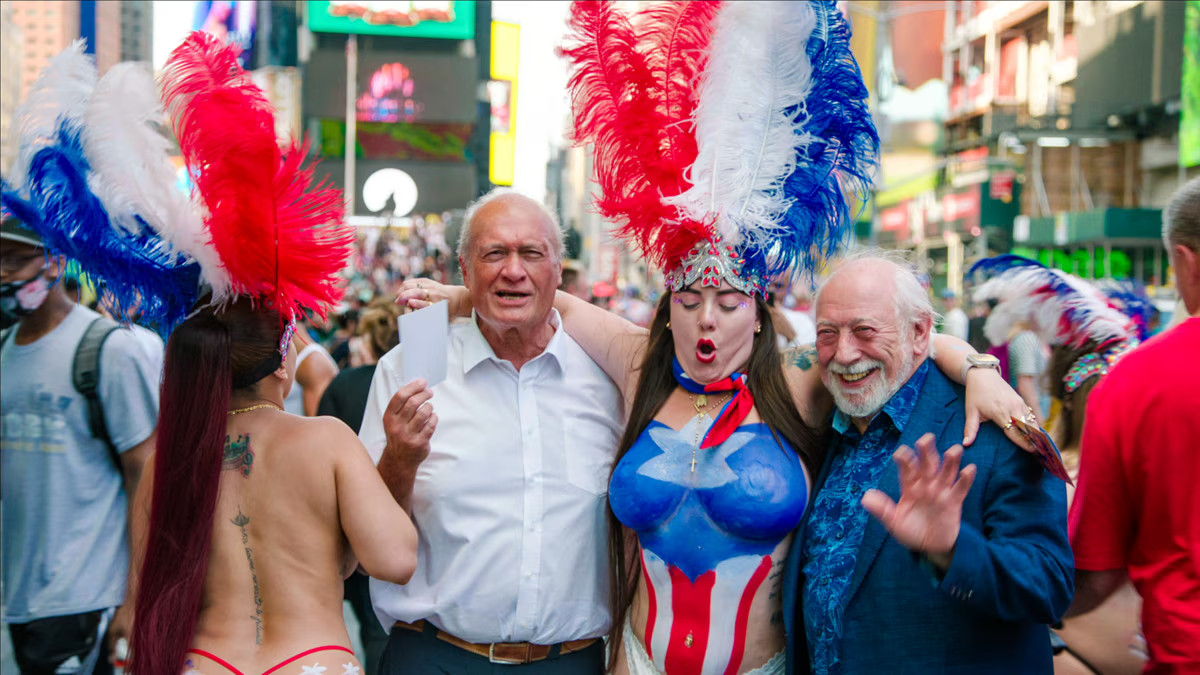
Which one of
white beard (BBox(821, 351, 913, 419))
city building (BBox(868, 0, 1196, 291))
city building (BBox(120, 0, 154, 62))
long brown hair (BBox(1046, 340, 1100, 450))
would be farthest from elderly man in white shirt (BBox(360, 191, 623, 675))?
city building (BBox(868, 0, 1196, 291))

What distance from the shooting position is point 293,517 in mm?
2605

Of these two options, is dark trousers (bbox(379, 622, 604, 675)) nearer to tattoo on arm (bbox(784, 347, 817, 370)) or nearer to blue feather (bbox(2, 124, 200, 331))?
tattoo on arm (bbox(784, 347, 817, 370))

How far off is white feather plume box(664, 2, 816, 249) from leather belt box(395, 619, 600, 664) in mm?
1381

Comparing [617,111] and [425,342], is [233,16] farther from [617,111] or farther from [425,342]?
[425,342]

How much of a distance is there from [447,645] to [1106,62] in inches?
1002

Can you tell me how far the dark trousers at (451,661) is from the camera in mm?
3219

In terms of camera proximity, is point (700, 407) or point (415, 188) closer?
point (700, 407)

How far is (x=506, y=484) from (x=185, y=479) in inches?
40.5

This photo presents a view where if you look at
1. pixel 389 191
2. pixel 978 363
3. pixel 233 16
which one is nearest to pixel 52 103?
pixel 978 363

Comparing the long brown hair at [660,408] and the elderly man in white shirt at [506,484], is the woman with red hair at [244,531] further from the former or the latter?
the long brown hair at [660,408]

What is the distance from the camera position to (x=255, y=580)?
8.49ft

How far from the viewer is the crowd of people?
2.58m

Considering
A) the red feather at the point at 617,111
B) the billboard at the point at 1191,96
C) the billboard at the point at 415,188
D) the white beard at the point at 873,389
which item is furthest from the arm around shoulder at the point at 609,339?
the billboard at the point at 415,188

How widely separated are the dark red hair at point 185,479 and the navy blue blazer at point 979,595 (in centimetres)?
166
